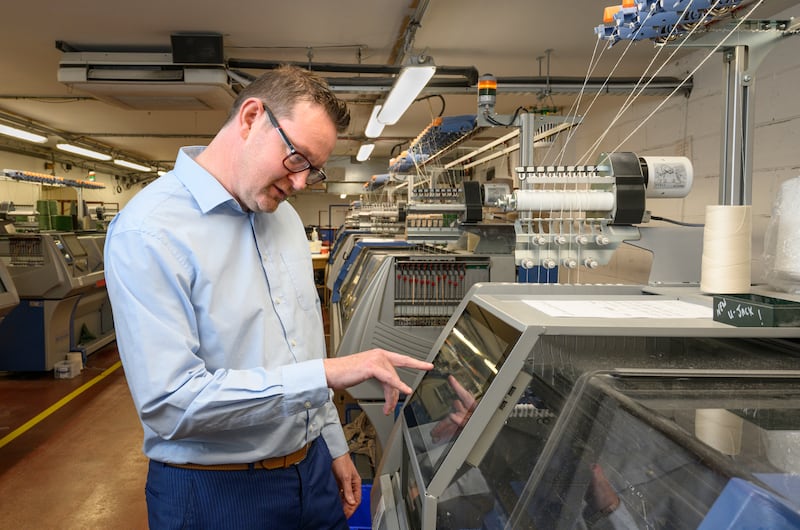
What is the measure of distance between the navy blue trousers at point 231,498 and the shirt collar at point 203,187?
0.60m

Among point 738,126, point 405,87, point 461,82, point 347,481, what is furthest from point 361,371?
point 461,82

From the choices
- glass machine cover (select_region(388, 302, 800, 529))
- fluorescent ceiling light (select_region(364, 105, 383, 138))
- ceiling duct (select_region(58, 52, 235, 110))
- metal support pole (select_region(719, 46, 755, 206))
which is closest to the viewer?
glass machine cover (select_region(388, 302, 800, 529))

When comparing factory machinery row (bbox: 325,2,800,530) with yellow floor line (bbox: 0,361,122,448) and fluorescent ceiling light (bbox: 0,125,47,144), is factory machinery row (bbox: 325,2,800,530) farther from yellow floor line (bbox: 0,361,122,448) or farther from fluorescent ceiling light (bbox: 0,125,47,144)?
fluorescent ceiling light (bbox: 0,125,47,144)

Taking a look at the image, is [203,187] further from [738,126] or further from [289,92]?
[738,126]

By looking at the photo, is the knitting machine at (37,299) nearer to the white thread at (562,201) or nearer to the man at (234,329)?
the man at (234,329)

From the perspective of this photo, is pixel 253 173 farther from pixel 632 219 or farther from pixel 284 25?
pixel 284 25

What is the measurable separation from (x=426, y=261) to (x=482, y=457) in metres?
1.81

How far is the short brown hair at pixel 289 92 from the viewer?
4.04 feet

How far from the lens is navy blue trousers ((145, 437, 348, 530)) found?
1.24 meters

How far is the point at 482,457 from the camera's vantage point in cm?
99

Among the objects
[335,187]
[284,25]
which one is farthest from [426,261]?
[335,187]

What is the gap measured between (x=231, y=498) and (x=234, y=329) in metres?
0.39

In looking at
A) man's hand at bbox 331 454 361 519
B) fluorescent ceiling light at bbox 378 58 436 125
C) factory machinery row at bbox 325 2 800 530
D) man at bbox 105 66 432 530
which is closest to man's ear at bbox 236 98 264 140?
man at bbox 105 66 432 530

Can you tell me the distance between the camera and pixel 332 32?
197 inches
